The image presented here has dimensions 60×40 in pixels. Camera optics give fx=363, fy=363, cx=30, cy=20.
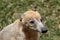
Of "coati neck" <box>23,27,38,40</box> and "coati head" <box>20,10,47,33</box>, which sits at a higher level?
"coati head" <box>20,10,47,33</box>

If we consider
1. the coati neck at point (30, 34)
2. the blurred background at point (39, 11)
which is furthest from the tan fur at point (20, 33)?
the blurred background at point (39, 11)

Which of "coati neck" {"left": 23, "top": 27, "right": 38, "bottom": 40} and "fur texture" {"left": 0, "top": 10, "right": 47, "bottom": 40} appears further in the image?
"coati neck" {"left": 23, "top": 27, "right": 38, "bottom": 40}

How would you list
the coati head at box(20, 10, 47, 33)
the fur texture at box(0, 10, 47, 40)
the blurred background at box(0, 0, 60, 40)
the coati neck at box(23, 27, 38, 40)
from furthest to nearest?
1. the blurred background at box(0, 0, 60, 40)
2. the coati neck at box(23, 27, 38, 40)
3. the fur texture at box(0, 10, 47, 40)
4. the coati head at box(20, 10, 47, 33)

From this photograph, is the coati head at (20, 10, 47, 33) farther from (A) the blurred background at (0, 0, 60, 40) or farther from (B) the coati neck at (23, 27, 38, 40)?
(A) the blurred background at (0, 0, 60, 40)

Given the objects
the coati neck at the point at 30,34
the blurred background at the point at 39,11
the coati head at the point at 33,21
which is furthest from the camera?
the blurred background at the point at 39,11

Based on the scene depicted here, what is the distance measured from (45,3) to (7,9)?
1.12 metres

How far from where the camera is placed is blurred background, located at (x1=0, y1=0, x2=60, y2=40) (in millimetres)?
9519

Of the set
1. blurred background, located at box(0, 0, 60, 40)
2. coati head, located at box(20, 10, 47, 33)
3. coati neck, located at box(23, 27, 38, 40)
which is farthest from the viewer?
blurred background, located at box(0, 0, 60, 40)

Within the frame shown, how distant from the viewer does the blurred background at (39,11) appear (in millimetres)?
9519

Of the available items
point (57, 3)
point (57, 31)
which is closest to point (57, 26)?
point (57, 31)

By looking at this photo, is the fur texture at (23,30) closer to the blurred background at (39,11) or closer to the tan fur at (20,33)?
the tan fur at (20,33)

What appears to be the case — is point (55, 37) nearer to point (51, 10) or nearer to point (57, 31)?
point (57, 31)

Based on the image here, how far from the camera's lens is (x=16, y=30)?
307 inches

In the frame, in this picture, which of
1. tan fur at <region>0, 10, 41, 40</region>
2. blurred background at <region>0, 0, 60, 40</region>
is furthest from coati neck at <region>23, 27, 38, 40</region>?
blurred background at <region>0, 0, 60, 40</region>
